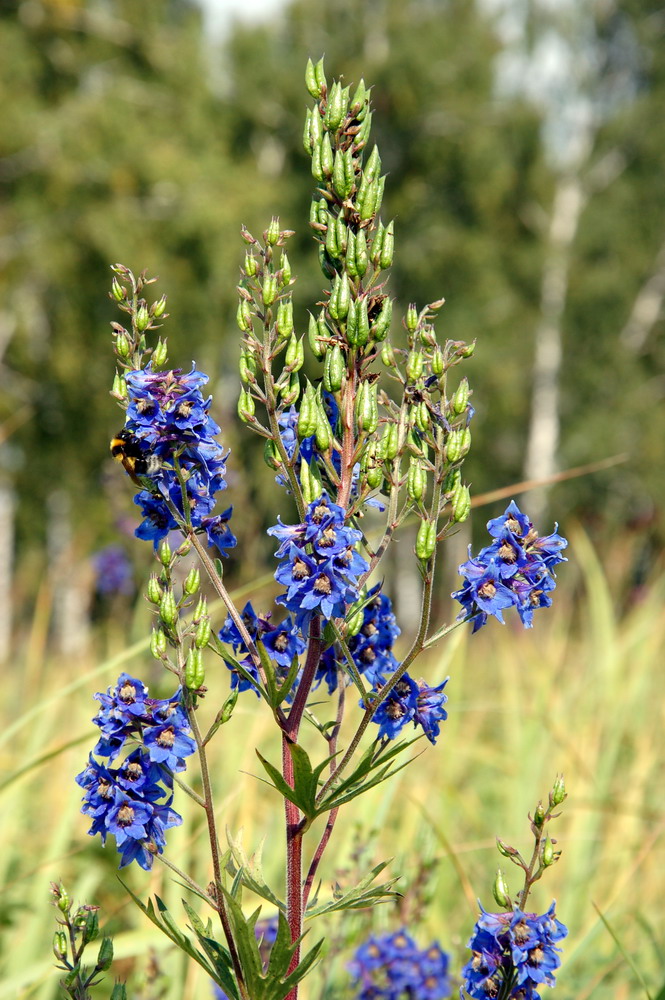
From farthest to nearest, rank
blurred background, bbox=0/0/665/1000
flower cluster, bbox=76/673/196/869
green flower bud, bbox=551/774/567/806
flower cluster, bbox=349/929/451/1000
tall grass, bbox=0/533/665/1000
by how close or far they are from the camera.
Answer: blurred background, bbox=0/0/665/1000
tall grass, bbox=0/533/665/1000
flower cluster, bbox=349/929/451/1000
green flower bud, bbox=551/774/567/806
flower cluster, bbox=76/673/196/869

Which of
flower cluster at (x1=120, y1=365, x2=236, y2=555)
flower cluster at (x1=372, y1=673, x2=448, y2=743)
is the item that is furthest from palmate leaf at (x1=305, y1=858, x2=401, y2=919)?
flower cluster at (x1=120, y1=365, x2=236, y2=555)

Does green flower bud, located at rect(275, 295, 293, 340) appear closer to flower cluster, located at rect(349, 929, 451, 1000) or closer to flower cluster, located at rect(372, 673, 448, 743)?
flower cluster, located at rect(372, 673, 448, 743)

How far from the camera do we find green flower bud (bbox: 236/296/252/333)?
61.3 inches

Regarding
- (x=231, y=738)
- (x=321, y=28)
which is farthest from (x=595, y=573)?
(x=321, y=28)

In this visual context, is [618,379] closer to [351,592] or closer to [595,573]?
[595,573]

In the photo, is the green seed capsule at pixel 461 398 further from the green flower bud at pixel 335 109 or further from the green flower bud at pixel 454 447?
the green flower bud at pixel 335 109

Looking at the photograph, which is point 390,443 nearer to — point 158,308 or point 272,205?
point 158,308

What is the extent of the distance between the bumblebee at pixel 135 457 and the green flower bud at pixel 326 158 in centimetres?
54

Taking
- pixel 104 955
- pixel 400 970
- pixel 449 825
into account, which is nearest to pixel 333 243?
pixel 104 955

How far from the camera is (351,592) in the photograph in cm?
142

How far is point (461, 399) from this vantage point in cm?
149

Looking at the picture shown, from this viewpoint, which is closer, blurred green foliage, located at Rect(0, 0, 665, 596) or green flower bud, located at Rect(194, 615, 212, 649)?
green flower bud, located at Rect(194, 615, 212, 649)

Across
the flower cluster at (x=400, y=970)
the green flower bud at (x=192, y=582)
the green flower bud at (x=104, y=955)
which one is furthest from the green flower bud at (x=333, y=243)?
the flower cluster at (x=400, y=970)

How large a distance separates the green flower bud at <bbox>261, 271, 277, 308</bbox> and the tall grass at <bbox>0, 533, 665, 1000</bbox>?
1.03 meters
